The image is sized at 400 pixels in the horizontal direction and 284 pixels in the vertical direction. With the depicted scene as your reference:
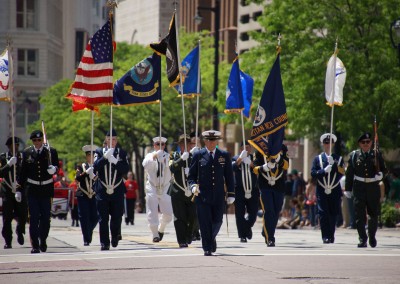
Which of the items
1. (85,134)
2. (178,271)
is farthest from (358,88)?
(85,134)

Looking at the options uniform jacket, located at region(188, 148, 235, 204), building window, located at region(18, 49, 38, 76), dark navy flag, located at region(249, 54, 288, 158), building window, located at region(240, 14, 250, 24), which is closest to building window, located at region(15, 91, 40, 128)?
building window, located at region(18, 49, 38, 76)

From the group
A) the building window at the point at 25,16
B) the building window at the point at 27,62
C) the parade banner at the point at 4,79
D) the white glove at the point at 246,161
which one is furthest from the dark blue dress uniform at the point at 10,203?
the building window at the point at 25,16

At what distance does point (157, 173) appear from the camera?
24.5m

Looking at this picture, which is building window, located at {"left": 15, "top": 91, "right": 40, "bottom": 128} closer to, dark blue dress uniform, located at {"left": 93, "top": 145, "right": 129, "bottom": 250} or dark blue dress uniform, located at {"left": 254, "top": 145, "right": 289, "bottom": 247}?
dark blue dress uniform, located at {"left": 254, "top": 145, "right": 289, "bottom": 247}

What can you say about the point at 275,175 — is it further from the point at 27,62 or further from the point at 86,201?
the point at 27,62

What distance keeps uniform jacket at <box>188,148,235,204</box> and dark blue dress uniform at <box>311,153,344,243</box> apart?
3637mm

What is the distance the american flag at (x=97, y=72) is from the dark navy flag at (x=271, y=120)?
2.79 m

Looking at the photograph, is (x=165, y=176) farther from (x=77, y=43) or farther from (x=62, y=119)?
(x=77, y=43)

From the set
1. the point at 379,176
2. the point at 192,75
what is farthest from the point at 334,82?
the point at 379,176

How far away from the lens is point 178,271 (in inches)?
630

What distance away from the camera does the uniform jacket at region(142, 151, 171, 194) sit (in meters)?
24.4

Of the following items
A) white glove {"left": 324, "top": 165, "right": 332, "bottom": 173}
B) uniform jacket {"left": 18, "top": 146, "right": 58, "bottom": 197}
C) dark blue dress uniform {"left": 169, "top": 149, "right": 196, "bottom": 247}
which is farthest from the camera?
white glove {"left": 324, "top": 165, "right": 332, "bottom": 173}

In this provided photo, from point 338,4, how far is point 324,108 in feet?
10.3

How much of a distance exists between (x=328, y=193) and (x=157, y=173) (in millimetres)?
3482
